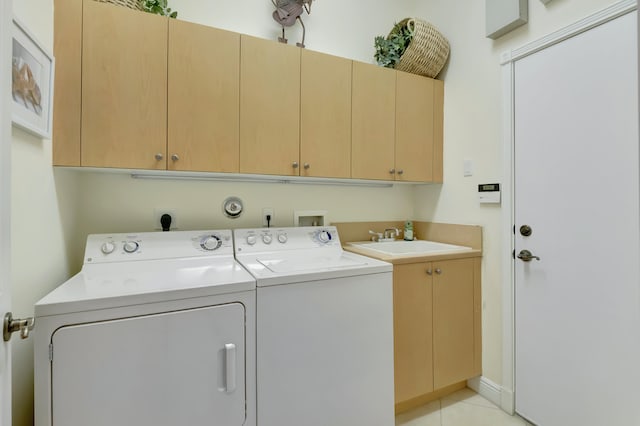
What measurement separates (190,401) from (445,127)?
2301 millimetres

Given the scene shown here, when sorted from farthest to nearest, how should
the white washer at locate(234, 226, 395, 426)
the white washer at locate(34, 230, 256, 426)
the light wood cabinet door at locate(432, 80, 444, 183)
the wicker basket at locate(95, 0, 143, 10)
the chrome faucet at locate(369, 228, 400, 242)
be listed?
1. the chrome faucet at locate(369, 228, 400, 242)
2. the light wood cabinet door at locate(432, 80, 444, 183)
3. the wicker basket at locate(95, 0, 143, 10)
4. the white washer at locate(234, 226, 395, 426)
5. the white washer at locate(34, 230, 256, 426)

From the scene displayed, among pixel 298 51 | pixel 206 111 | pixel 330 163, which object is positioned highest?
pixel 298 51

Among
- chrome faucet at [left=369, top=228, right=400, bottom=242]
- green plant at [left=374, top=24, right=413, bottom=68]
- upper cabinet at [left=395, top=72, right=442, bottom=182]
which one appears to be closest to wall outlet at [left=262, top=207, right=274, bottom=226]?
chrome faucet at [left=369, top=228, right=400, bottom=242]

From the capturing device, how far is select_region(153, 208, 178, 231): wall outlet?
1.76m

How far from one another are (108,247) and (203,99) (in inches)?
34.8

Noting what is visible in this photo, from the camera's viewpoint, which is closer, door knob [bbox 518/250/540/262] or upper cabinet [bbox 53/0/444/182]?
upper cabinet [bbox 53/0/444/182]

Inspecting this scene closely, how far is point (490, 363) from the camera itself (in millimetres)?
1947

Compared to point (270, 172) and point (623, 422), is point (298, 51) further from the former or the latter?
point (623, 422)

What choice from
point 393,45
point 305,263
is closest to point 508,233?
point 305,263

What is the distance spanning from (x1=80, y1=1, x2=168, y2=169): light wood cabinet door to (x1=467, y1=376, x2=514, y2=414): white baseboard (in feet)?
7.71

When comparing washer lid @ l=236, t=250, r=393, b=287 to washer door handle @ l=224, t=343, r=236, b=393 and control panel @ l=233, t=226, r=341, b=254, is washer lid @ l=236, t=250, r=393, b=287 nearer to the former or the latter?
control panel @ l=233, t=226, r=341, b=254

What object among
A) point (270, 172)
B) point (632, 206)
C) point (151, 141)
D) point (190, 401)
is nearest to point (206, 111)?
point (151, 141)

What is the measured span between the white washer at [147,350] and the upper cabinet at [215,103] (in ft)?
2.07

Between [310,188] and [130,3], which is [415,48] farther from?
[130,3]
